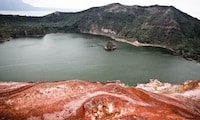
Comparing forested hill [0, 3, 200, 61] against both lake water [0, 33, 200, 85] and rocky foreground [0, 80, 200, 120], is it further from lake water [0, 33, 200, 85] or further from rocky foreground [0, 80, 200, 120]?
rocky foreground [0, 80, 200, 120]

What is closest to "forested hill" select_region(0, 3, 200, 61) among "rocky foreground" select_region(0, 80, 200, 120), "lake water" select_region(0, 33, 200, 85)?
"lake water" select_region(0, 33, 200, 85)

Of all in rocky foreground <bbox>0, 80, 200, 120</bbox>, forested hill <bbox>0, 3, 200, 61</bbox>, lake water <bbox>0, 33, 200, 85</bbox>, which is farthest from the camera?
forested hill <bbox>0, 3, 200, 61</bbox>

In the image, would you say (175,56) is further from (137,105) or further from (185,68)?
(137,105)

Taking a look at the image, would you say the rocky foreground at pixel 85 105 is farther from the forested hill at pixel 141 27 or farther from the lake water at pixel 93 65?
the forested hill at pixel 141 27

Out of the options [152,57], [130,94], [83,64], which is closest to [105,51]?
[152,57]

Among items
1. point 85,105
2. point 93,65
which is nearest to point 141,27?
point 93,65

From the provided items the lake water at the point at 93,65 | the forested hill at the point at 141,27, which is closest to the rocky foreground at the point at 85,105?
the lake water at the point at 93,65
